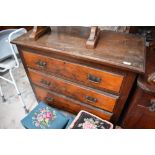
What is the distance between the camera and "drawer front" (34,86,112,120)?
1.21 m

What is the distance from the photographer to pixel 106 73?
0.89 metres

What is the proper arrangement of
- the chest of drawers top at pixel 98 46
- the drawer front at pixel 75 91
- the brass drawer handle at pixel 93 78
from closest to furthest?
the chest of drawers top at pixel 98 46 → the brass drawer handle at pixel 93 78 → the drawer front at pixel 75 91

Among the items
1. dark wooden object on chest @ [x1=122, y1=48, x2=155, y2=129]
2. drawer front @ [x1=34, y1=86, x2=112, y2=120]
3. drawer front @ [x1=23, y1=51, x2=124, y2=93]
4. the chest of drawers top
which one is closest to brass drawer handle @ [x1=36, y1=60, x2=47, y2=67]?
drawer front @ [x1=23, y1=51, x2=124, y2=93]

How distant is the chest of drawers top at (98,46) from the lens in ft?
2.65

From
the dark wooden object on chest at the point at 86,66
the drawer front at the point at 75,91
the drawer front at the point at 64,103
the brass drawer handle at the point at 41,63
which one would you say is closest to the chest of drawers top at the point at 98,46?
the dark wooden object on chest at the point at 86,66

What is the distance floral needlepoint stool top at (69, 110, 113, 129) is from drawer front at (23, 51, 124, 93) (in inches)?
11.5

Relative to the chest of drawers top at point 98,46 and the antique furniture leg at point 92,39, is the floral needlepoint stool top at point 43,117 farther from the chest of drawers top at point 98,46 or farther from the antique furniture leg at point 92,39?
the antique furniture leg at point 92,39

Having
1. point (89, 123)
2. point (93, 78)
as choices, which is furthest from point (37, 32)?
point (89, 123)

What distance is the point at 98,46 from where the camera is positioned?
93 cm

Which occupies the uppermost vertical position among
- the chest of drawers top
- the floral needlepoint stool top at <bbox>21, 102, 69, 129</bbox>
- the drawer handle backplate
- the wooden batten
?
the wooden batten

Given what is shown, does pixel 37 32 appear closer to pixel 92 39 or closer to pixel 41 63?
pixel 41 63

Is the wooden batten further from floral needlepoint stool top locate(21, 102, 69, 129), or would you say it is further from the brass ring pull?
floral needlepoint stool top locate(21, 102, 69, 129)
